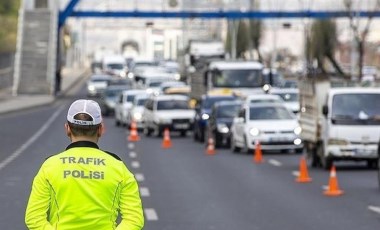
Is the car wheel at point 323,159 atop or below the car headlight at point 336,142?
below

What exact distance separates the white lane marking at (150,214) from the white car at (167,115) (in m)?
29.7

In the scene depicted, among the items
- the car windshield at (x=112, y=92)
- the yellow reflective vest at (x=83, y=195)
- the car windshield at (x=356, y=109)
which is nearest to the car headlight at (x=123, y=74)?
the car windshield at (x=112, y=92)

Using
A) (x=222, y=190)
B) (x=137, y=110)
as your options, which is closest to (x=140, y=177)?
(x=222, y=190)

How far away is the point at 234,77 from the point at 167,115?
5762mm

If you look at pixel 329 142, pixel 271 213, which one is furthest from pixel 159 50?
pixel 329 142

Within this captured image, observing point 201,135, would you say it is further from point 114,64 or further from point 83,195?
point 114,64

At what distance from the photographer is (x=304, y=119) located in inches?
1326

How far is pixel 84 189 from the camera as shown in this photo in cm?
717

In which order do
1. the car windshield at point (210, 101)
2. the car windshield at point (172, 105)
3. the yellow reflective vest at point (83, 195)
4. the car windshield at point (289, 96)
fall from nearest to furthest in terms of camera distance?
the yellow reflective vest at point (83, 195) → the car windshield at point (210, 101) → the car windshield at point (172, 105) → the car windshield at point (289, 96)

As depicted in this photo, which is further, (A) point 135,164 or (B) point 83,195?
(A) point 135,164

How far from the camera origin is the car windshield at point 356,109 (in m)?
30.7

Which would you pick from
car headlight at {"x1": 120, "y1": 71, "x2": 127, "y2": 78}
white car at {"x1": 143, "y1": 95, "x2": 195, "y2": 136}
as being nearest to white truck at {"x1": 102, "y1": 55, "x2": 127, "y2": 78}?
car headlight at {"x1": 120, "y1": 71, "x2": 127, "y2": 78}

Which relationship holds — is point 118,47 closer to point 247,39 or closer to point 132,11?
point 247,39

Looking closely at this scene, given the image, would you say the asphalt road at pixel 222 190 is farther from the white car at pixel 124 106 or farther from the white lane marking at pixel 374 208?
the white car at pixel 124 106
